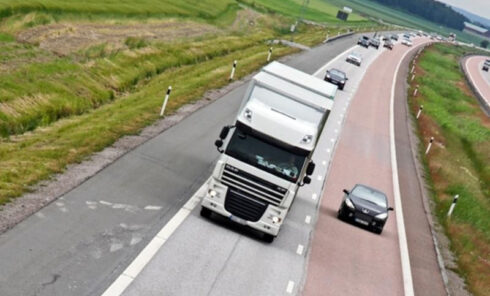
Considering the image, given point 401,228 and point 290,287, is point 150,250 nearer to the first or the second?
point 290,287

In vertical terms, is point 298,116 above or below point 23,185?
above

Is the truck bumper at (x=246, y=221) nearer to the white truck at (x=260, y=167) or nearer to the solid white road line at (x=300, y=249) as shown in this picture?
A: the white truck at (x=260, y=167)

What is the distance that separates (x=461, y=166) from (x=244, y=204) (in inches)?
1081

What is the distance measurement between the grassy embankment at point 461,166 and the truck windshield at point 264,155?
7.16m

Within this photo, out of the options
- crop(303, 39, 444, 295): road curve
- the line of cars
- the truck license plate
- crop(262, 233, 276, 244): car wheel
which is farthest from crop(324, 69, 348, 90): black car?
the truck license plate

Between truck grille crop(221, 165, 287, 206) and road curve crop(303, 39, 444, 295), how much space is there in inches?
79.7

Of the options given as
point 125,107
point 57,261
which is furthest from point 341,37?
point 57,261

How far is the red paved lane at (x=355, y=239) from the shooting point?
770 inches

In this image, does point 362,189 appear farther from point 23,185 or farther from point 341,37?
point 341,37

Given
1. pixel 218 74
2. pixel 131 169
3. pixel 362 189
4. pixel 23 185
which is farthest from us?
pixel 218 74

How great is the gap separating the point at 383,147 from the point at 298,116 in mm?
22266

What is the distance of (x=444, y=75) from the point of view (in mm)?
100875

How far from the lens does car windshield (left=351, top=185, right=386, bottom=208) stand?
2634 centimetres

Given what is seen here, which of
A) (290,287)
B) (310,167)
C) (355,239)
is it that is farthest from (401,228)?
(290,287)
